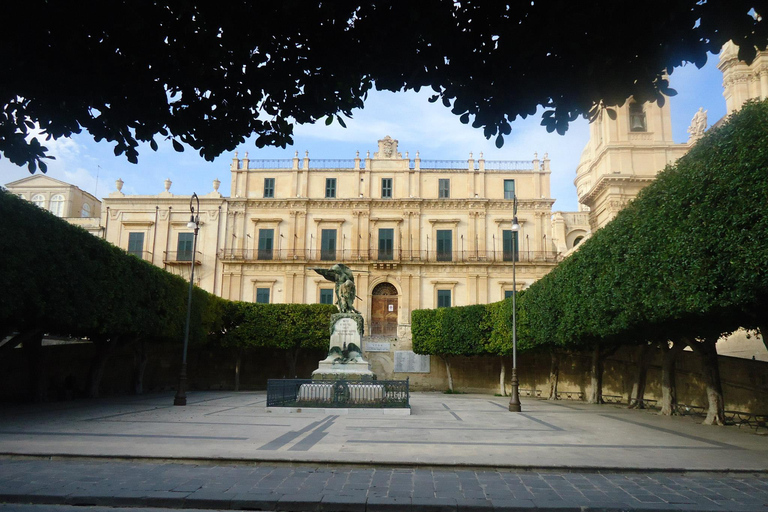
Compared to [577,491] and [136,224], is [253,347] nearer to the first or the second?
[136,224]

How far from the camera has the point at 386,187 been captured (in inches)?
1769

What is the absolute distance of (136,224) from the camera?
44.0 m

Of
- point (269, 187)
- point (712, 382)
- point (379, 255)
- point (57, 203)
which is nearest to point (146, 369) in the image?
point (269, 187)

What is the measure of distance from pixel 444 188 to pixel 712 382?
101 ft

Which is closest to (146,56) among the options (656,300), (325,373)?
(656,300)

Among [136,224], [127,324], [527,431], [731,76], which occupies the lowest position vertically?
[527,431]

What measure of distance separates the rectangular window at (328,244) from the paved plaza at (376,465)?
2963cm

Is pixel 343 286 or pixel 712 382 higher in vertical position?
pixel 343 286

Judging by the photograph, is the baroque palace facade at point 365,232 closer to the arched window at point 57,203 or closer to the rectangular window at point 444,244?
the rectangular window at point 444,244

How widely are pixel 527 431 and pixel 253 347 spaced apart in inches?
982

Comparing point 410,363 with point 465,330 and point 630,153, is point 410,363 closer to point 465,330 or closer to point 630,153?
point 465,330

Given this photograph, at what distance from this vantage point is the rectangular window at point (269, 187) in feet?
148

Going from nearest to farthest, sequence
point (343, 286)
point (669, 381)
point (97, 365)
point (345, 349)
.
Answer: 1. point (669, 381)
2. point (345, 349)
3. point (343, 286)
4. point (97, 365)

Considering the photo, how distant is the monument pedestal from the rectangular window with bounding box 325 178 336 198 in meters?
26.0
